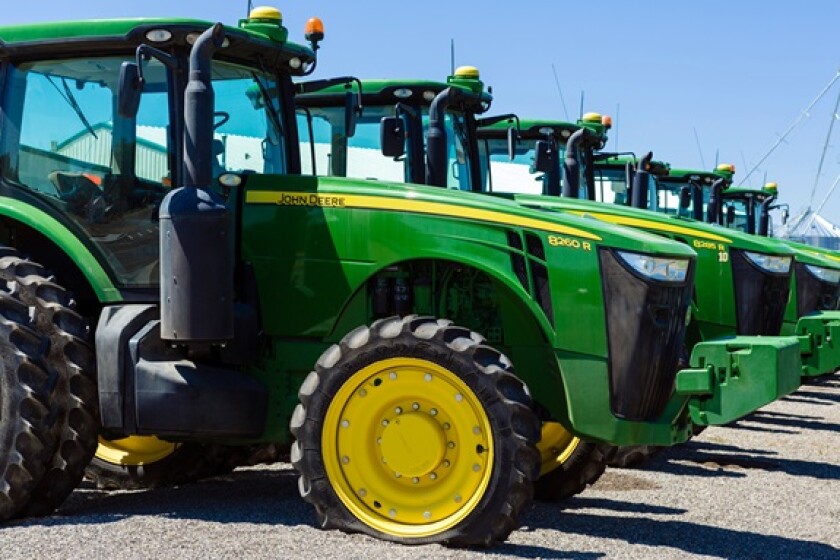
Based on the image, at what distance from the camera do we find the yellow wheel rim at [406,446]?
617 cm

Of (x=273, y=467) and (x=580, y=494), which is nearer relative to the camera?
(x=580, y=494)

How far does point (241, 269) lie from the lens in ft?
22.8

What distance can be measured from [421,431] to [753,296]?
515 centimetres

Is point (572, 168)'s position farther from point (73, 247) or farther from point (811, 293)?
point (73, 247)

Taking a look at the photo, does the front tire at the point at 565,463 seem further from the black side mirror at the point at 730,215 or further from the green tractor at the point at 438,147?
the black side mirror at the point at 730,215

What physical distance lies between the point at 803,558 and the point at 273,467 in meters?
3.97

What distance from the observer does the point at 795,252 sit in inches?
530

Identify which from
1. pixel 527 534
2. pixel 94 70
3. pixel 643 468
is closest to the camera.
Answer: pixel 527 534

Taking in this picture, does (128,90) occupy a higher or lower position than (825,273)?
higher

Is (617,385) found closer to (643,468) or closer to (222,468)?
(222,468)

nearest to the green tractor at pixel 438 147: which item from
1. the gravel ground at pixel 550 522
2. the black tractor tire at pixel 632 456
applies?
the black tractor tire at pixel 632 456

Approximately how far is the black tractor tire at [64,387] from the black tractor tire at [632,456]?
165 inches

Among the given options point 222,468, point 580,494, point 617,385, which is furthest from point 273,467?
point 617,385

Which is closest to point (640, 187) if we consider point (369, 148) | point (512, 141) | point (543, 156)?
point (543, 156)
